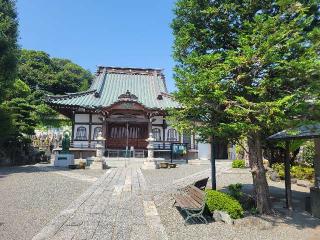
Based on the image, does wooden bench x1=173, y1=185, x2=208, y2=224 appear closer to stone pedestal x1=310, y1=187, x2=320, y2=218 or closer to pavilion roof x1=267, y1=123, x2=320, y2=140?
pavilion roof x1=267, y1=123, x2=320, y2=140

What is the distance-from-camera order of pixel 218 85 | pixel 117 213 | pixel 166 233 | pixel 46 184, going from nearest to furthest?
pixel 166 233, pixel 218 85, pixel 117 213, pixel 46 184

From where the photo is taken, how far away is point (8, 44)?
19422mm

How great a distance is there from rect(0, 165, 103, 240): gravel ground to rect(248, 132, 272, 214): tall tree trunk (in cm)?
594

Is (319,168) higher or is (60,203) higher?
(319,168)

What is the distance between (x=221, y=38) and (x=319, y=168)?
209 inches

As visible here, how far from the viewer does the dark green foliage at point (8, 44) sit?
19.3 m

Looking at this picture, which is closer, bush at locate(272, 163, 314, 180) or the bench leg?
the bench leg

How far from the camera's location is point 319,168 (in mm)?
9922

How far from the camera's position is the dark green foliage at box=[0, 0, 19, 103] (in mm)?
19342

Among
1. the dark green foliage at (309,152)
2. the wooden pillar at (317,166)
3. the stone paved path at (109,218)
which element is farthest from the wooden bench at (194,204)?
the dark green foliage at (309,152)

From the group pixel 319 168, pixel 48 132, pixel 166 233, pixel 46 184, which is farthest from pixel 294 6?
pixel 48 132

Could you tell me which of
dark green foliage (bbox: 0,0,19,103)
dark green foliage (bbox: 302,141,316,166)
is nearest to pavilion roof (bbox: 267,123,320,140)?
dark green foliage (bbox: 302,141,316,166)

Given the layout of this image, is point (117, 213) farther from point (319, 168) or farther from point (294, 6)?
point (294, 6)

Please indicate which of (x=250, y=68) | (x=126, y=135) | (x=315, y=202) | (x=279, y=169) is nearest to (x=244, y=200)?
(x=315, y=202)
